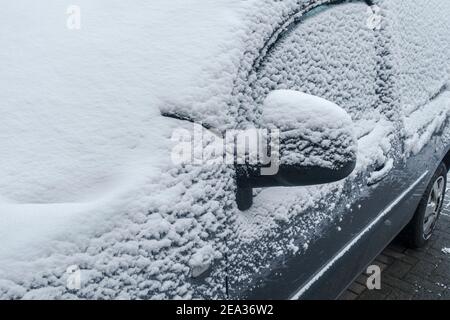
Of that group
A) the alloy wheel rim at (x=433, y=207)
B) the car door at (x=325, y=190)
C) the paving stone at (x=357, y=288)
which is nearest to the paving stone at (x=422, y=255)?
the alloy wheel rim at (x=433, y=207)

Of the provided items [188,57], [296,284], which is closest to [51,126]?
[188,57]

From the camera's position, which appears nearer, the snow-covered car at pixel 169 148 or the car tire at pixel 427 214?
the snow-covered car at pixel 169 148

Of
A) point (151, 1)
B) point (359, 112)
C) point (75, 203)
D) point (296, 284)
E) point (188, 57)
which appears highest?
point (151, 1)

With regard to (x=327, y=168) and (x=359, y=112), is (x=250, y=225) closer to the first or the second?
(x=327, y=168)

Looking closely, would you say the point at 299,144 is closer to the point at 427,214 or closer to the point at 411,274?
the point at 411,274

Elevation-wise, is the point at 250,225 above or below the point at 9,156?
below

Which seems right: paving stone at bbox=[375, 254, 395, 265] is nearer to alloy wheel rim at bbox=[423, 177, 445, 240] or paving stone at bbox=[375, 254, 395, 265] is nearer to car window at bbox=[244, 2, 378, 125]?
alloy wheel rim at bbox=[423, 177, 445, 240]

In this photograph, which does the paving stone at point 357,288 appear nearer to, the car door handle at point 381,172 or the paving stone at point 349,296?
the paving stone at point 349,296
